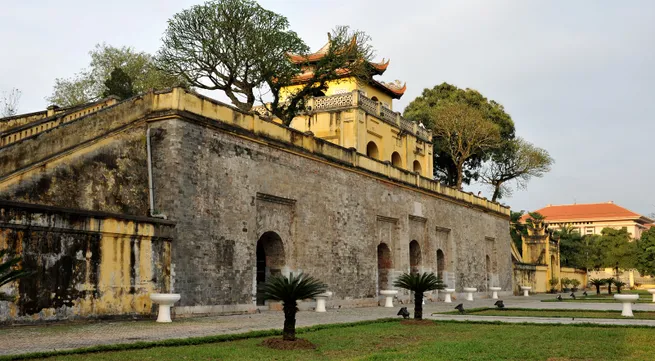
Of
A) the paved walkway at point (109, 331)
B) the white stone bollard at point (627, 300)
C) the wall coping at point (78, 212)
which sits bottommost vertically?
the white stone bollard at point (627, 300)

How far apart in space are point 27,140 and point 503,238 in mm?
30010

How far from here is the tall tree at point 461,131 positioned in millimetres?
41625

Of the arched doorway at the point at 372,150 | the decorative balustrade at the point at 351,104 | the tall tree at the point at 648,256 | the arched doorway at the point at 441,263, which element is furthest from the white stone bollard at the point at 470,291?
the tall tree at the point at 648,256

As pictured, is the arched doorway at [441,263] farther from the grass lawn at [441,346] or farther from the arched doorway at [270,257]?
the grass lawn at [441,346]

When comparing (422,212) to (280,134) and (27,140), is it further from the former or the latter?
(27,140)

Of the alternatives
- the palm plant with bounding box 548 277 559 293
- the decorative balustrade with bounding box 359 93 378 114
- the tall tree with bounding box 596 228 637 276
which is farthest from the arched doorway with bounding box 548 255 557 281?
the decorative balustrade with bounding box 359 93 378 114

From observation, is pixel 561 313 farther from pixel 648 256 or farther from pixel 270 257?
pixel 648 256

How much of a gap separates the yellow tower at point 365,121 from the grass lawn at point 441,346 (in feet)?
44.3

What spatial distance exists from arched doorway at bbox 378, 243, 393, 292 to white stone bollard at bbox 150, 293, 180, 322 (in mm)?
12888

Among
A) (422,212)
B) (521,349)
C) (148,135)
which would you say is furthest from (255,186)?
(422,212)

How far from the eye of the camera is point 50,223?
1162cm

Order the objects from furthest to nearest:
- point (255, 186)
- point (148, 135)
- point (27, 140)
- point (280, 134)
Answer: point (280, 134)
point (255, 186)
point (148, 135)
point (27, 140)

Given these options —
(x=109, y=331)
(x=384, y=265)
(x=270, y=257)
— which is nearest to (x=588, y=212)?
(x=384, y=265)

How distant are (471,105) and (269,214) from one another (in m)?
30.6
